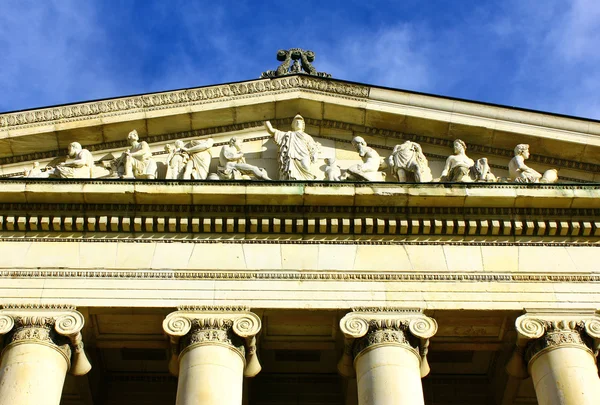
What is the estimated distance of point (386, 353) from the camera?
53.0 feet

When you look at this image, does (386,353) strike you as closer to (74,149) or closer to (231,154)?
(231,154)

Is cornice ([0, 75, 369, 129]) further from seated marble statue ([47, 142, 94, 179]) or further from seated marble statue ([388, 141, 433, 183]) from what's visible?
seated marble statue ([388, 141, 433, 183])

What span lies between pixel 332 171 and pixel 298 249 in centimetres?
201

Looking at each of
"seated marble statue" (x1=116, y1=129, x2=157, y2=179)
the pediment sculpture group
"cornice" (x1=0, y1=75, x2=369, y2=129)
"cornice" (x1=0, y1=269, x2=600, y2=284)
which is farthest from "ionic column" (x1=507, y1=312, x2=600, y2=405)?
"seated marble statue" (x1=116, y1=129, x2=157, y2=179)

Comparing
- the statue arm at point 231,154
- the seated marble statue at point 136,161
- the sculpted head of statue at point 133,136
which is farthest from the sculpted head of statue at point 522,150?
the sculpted head of statue at point 133,136

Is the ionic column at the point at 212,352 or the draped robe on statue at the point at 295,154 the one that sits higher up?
the draped robe on statue at the point at 295,154

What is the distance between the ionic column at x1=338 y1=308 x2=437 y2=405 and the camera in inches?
618

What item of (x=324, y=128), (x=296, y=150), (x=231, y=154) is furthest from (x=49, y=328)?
(x=324, y=128)

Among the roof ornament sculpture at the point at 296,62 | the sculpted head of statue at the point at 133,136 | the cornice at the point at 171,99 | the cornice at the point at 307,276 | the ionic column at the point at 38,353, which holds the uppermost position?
the roof ornament sculpture at the point at 296,62

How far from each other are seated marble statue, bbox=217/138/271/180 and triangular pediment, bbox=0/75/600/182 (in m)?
0.43

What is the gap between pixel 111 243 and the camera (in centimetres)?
1777

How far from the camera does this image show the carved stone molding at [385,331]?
1639 centimetres

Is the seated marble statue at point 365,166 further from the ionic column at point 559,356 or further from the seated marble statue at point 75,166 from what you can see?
the seated marble statue at point 75,166

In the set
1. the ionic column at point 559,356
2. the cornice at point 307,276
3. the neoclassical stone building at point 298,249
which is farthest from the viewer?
the cornice at point 307,276
